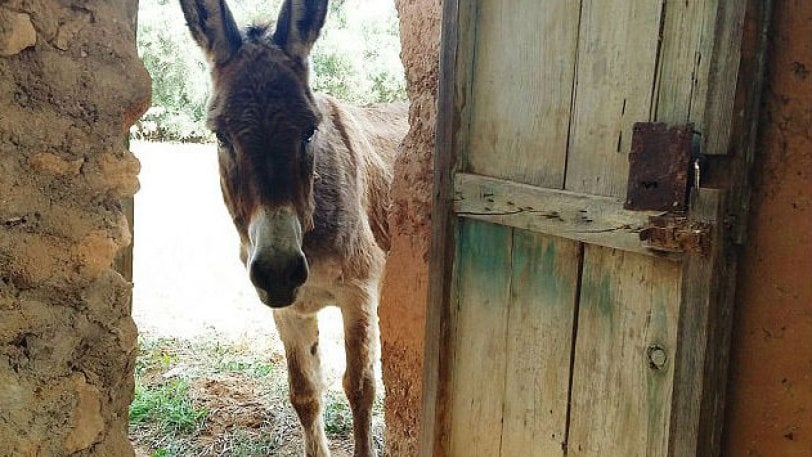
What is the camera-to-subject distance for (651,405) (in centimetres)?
153

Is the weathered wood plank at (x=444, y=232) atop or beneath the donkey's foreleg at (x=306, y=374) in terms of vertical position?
atop

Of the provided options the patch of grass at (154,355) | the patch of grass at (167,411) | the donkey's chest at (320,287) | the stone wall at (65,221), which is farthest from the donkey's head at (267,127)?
the patch of grass at (154,355)

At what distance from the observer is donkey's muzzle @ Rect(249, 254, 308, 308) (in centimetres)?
268

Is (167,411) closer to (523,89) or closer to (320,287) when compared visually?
(320,287)

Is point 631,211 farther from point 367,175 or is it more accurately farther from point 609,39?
point 367,175

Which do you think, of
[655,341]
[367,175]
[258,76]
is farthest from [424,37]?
[367,175]

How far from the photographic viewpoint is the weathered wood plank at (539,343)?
1748mm

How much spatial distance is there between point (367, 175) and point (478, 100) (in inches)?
97.6

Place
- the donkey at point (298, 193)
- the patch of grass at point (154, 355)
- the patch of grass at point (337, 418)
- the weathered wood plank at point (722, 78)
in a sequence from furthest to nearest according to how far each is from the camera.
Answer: the patch of grass at point (154, 355) < the patch of grass at point (337, 418) < the donkey at point (298, 193) < the weathered wood plank at point (722, 78)

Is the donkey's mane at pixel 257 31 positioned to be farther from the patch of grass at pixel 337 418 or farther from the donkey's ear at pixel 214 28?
the patch of grass at pixel 337 418

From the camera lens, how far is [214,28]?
306 centimetres

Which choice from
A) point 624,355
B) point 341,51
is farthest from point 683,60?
point 341,51

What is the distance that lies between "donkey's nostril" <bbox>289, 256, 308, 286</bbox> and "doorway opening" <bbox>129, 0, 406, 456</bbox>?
25.4 inches

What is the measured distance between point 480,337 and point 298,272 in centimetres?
98
